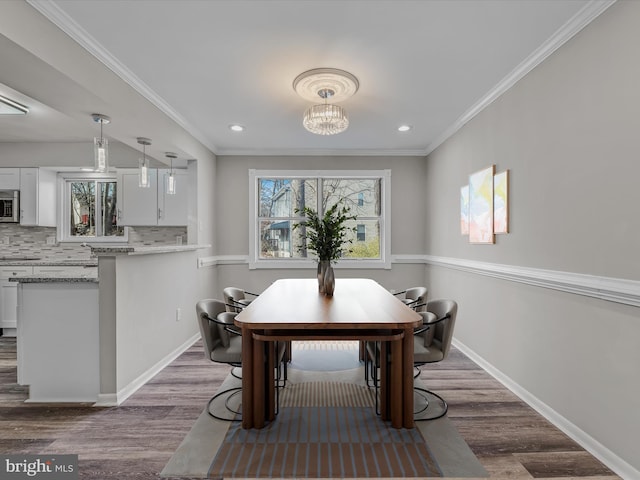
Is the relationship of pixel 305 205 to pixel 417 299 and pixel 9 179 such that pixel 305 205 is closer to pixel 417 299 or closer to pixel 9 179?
pixel 417 299

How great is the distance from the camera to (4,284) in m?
4.57

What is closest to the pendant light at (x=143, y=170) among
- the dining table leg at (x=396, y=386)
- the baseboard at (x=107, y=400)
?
the baseboard at (x=107, y=400)

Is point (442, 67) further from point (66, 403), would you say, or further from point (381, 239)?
point (66, 403)

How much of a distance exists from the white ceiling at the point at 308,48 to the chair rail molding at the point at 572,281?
1.52 m

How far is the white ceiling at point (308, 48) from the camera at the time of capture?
2119 mm

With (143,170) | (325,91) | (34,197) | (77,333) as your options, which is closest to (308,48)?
(325,91)

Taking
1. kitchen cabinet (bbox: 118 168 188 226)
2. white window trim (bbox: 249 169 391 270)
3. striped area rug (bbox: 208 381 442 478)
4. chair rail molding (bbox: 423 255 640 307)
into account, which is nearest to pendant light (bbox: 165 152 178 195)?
kitchen cabinet (bbox: 118 168 188 226)

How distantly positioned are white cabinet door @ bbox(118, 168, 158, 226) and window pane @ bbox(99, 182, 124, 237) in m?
0.31

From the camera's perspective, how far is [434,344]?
2.63m

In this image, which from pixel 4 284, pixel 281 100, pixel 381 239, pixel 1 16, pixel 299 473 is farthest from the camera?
pixel 381 239

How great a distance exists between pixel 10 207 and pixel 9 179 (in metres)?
0.38

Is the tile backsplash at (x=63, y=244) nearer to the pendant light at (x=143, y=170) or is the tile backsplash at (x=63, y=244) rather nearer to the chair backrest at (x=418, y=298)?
the pendant light at (x=143, y=170)

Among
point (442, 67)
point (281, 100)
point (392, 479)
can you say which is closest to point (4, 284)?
point (281, 100)

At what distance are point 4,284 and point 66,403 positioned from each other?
110 inches
